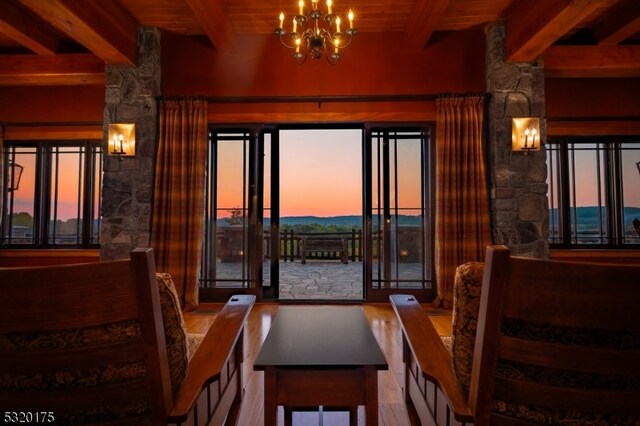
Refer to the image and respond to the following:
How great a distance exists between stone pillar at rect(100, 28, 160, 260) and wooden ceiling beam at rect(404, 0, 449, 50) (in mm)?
2915

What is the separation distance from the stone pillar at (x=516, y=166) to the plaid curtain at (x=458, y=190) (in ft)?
0.53

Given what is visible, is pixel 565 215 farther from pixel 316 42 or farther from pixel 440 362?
pixel 440 362

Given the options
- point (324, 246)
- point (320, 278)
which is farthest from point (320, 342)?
point (324, 246)

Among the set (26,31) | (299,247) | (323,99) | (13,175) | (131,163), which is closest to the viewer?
(26,31)

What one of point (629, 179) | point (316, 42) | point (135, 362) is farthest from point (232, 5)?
point (629, 179)

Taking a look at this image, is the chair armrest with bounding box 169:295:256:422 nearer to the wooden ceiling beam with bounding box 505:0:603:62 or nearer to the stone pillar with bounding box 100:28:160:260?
the stone pillar with bounding box 100:28:160:260

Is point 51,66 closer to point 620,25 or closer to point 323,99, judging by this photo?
point 323,99

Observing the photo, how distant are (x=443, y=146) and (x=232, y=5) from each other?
2751mm

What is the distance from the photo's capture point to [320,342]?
1.42 meters

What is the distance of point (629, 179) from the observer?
4812mm

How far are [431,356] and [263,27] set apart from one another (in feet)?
13.0

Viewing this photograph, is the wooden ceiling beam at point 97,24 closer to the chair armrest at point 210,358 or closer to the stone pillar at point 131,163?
the stone pillar at point 131,163

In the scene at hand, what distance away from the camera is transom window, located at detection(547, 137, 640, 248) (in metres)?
4.76

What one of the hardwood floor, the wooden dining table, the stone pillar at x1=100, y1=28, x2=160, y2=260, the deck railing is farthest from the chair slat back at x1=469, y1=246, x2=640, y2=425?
the deck railing
